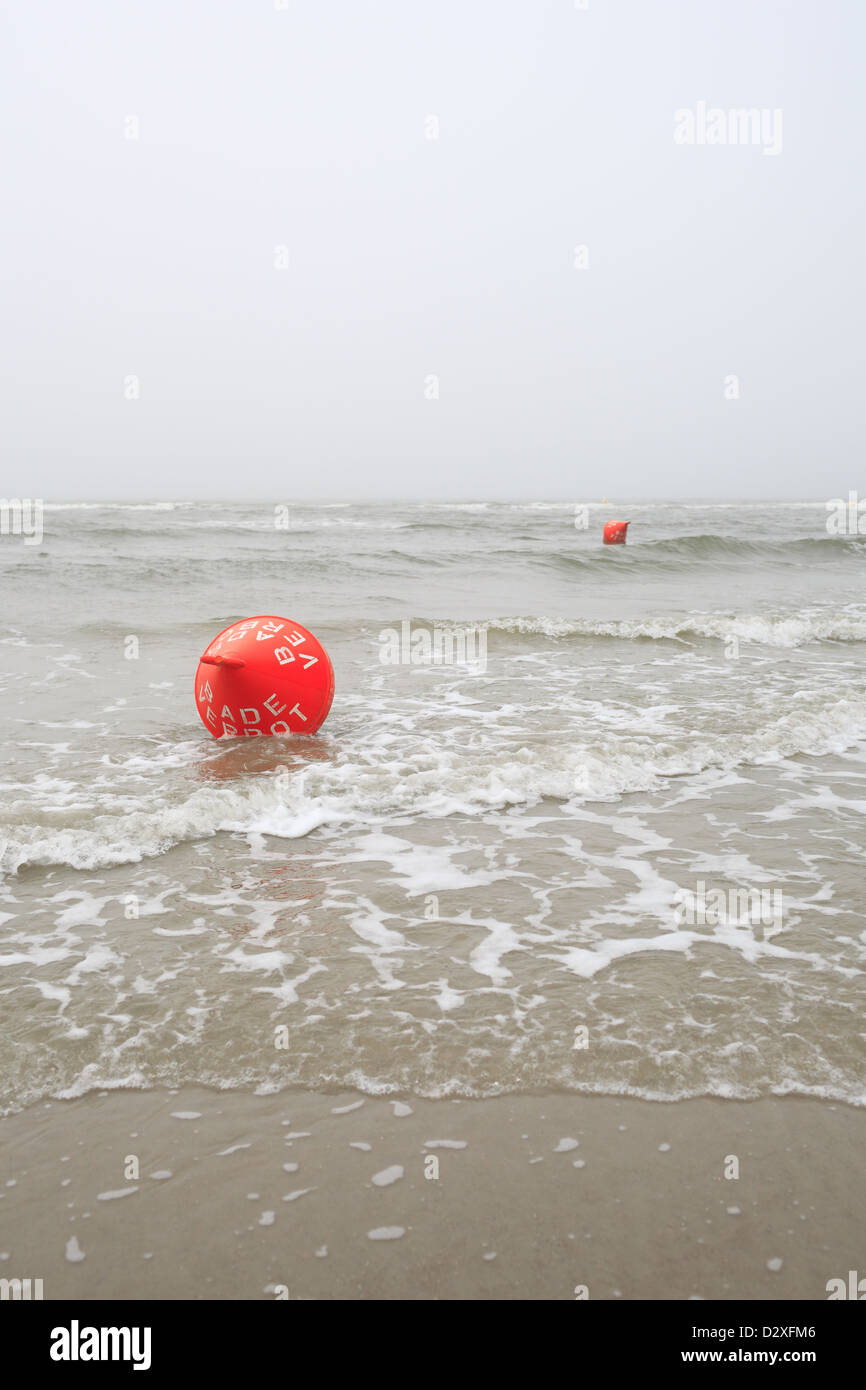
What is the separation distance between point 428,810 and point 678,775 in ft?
6.77

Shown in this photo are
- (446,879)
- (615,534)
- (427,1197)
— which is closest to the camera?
(427,1197)

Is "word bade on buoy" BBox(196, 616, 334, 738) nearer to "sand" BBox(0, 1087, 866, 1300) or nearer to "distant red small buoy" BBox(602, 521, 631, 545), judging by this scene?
"sand" BBox(0, 1087, 866, 1300)

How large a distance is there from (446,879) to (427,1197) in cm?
234

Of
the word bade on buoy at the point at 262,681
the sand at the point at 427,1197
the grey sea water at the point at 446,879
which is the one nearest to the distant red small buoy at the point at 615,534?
the grey sea water at the point at 446,879

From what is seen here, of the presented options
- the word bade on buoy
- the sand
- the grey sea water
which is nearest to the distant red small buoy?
the grey sea water

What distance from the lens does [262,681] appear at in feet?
23.1

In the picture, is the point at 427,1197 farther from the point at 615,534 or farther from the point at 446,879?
the point at 615,534

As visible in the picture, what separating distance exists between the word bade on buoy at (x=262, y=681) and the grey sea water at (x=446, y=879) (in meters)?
0.22

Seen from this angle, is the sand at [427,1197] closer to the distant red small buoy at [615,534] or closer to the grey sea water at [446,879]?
the grey sea water at [446,879]

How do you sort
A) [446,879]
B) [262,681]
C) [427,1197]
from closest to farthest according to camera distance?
[427,1197] < [446,879] < [262,681]

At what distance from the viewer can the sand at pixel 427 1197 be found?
7.63 feet

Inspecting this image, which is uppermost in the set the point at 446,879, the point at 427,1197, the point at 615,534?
the point at 615,534

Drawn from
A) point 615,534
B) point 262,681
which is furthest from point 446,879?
point 615,534
